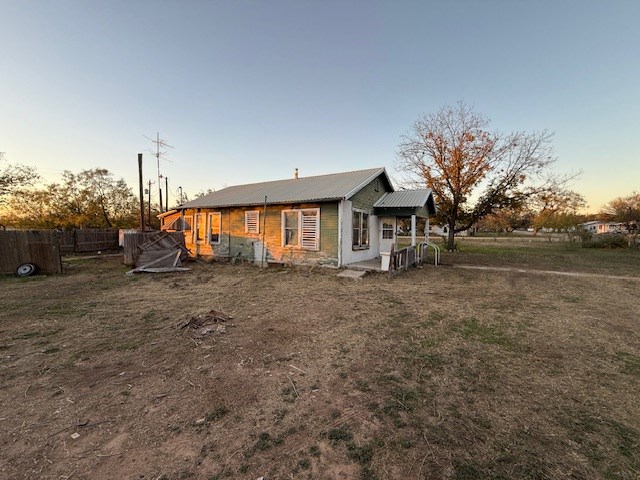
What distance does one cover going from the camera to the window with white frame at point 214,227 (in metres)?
15.0

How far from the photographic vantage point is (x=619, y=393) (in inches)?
119

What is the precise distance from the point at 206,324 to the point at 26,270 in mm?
10523

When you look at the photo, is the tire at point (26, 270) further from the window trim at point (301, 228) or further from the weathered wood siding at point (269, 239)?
the window trim at point (301, 228)

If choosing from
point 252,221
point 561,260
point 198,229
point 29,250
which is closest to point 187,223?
point 198,229

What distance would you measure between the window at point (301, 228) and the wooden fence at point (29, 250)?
9.39 meters

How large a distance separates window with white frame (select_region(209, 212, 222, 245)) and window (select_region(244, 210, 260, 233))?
2.13 m

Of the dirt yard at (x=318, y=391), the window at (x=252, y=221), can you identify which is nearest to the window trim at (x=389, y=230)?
the window at (x=252, y=221)

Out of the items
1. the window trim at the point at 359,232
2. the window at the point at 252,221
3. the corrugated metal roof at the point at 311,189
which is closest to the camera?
the corrugated metal roof at the point at 311,189

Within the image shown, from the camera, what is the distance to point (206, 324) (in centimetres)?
507

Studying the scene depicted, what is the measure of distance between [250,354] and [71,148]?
18749 millimetres

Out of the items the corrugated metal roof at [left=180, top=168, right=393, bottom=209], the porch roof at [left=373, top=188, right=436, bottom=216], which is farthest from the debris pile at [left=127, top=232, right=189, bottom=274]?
the porch roof at [left=373, top=188, right=436, bottom=216]

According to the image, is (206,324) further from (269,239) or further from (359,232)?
(359,232)

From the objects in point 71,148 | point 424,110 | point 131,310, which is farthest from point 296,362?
point 424,110

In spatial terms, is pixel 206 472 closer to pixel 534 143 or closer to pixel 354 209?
pixel 354 209
